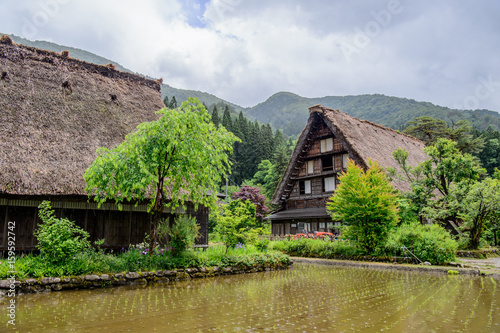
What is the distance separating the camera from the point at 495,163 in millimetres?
41156

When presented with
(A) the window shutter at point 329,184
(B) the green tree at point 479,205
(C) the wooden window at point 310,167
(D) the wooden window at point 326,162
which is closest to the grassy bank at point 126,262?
(B) the green tree at point 479,205

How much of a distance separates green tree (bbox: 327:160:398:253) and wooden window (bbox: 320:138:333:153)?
877 centimetres

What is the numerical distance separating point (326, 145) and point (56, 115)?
59.0 ft

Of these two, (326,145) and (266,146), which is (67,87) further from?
(266,146)

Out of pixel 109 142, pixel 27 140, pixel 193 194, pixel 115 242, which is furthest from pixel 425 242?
pixel 27 140

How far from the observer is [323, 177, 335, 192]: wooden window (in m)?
24.5

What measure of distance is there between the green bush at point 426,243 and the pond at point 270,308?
3.95 m

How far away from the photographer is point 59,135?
39.9 ft

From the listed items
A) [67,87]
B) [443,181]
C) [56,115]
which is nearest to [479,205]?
[443,181]

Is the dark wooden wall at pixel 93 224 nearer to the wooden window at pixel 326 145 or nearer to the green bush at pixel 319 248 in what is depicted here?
the green bush at pixel 319 248

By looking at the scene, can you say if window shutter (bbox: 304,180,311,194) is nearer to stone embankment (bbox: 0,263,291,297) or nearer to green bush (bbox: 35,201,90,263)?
stone embankment (bbox: 0,263,291,297)

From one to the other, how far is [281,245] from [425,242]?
7.65 meters

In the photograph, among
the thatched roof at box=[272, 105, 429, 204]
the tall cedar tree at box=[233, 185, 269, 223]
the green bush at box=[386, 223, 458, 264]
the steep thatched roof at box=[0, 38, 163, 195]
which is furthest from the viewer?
the tall cedar tree at box=[233, 185, 269, 223]

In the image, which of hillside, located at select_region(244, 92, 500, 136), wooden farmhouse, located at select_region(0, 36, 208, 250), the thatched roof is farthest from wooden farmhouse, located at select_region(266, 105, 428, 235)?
hillside, located at select_region(244, 92, 500, 136)
